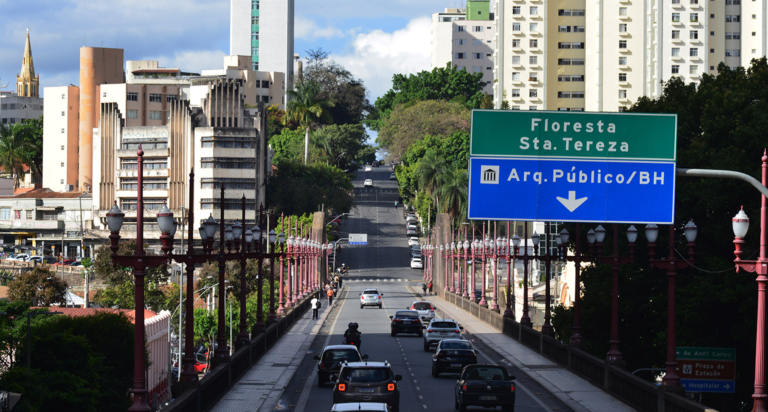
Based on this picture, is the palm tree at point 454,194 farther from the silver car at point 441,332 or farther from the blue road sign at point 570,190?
the blue road sign at point 570,190

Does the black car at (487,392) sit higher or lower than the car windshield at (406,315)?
higher

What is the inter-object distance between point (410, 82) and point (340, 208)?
39356 millimetres

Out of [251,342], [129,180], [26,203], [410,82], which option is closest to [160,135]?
[129,180]

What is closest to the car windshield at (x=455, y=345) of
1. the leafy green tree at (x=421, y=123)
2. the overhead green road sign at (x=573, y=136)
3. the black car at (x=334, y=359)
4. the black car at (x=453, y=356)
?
the black car at (x=453, y=356)

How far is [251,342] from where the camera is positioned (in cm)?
3428

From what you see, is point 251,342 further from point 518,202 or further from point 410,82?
point 410,82

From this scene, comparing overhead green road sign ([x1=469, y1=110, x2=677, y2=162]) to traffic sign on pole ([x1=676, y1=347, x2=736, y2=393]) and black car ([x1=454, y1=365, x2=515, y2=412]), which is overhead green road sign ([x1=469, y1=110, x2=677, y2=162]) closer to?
A: traffic sign on pole ([x1=676, y1=347, x2=736, y2=393])

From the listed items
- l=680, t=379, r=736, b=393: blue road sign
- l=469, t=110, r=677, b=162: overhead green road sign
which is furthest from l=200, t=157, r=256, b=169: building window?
l=469, t=110, r=677, b=162: overhead green road sign

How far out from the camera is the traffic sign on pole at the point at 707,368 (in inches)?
909

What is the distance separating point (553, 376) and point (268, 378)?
9.74m

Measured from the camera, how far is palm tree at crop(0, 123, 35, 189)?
15212 cm

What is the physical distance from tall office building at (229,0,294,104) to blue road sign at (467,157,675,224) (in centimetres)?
17329

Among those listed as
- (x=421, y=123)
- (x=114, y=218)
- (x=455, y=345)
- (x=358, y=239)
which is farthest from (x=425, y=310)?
(x=421, y=123)

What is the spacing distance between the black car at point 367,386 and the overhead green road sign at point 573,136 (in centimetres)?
656
